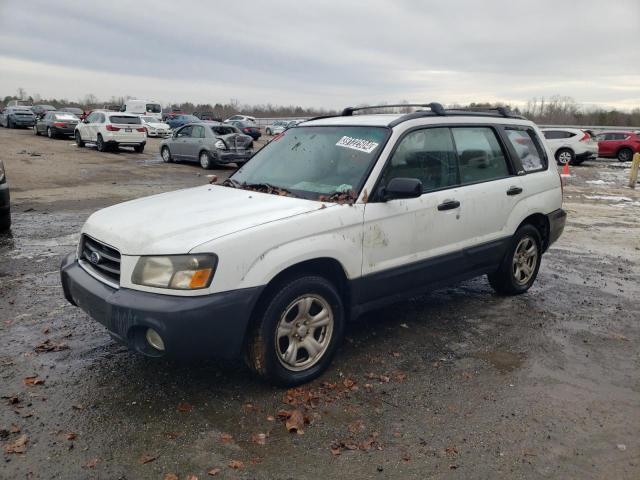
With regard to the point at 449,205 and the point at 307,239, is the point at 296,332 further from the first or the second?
the point at 449,205

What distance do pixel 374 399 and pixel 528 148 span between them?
3509mm

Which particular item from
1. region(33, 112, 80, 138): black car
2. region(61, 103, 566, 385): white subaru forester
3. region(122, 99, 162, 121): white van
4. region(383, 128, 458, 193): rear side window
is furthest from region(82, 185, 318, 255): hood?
region(122, 99, 162, 121): white van

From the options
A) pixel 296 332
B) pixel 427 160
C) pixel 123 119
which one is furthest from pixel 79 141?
pixel 296 332

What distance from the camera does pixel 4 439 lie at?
9.82 feet

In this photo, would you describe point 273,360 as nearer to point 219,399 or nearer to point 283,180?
point 219,399

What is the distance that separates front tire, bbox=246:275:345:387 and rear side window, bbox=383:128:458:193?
1.05 m

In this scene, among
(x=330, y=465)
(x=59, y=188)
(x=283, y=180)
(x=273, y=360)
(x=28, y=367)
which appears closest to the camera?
(x=330, y=465)

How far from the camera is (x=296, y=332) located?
3611 millimetres

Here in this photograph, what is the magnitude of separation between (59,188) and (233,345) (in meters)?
12.1

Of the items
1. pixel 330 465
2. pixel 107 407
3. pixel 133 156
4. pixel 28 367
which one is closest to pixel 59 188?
pixel 133 156

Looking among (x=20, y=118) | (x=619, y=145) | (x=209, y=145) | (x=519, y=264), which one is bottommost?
(x=519, y=264)

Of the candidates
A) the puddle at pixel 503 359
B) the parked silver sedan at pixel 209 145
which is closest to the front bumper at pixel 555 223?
the puddle at pixel 503 359

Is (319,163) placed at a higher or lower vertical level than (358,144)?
lower

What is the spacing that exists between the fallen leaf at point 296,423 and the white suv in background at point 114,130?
840 inches
